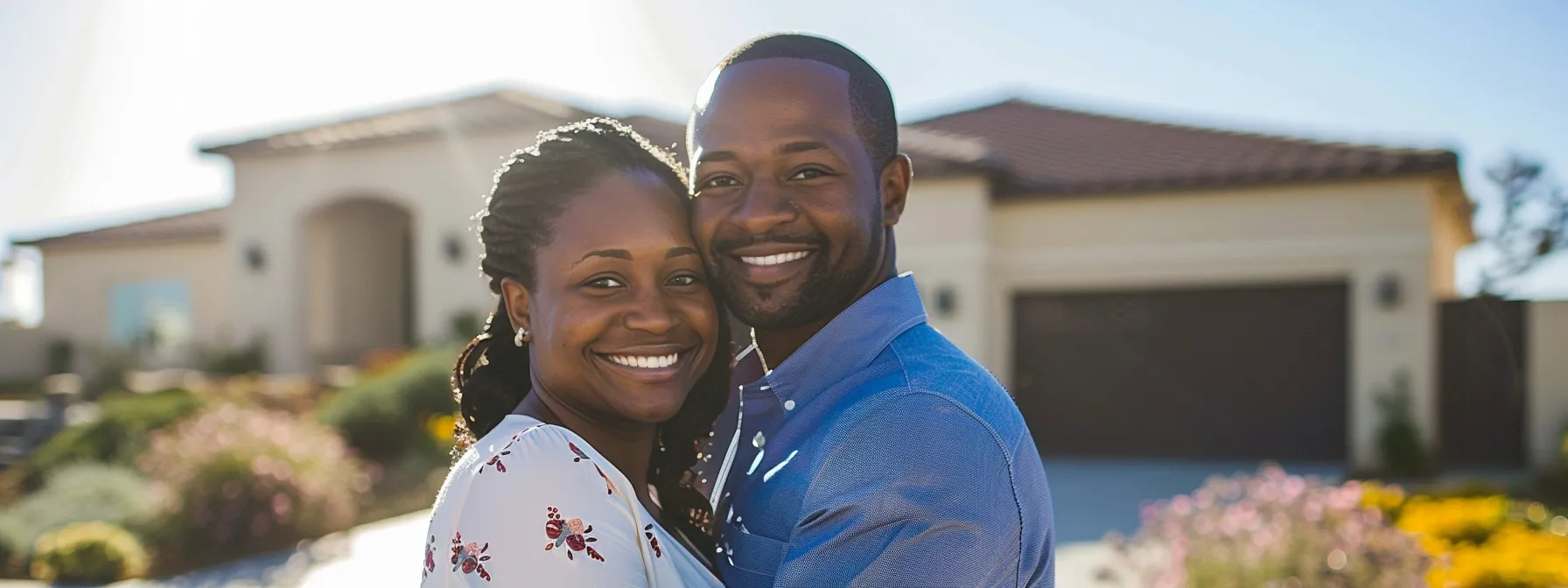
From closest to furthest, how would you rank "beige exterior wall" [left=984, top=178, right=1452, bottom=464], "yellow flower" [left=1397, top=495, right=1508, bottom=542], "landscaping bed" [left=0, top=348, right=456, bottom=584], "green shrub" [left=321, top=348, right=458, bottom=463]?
"yellow flower" [left=1397, top=495, right=1508, bottom=542]
"landscaping bed" [left=0, top=348, right=456, bottom=584]
"green shrub" [left=321, top=348, right=458, bottom=463]
"beige exterior wall" [left=984, top=178, right=1452, bottom=464]

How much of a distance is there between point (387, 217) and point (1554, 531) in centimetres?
1742

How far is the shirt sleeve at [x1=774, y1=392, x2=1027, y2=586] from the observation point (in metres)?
1.56

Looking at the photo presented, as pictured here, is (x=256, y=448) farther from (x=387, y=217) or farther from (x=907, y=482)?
(x=387, y=217)

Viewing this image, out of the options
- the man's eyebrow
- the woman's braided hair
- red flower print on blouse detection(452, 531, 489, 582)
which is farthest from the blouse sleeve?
the man's eyebrow

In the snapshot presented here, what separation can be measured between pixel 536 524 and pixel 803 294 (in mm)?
650

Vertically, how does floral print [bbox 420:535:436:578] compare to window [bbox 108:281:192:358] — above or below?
above

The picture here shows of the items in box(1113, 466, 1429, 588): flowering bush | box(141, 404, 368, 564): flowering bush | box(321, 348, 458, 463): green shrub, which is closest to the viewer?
box(1113, 466, 1429, 588): flowering bush

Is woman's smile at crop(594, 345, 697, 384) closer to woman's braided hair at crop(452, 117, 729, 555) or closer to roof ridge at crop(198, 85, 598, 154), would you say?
woman's braided hair at crop(452, 117, 729, 555)

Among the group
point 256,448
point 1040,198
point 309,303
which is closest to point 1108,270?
point 1040,198

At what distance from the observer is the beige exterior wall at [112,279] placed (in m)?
20.1

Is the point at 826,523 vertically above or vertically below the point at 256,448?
above

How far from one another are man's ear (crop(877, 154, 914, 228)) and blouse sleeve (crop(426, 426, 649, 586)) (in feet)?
2.44

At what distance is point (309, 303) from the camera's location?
17.6m

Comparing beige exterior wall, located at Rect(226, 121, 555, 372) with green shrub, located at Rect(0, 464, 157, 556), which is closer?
green shrub, located at Rect(0, 464, 157, 556)
